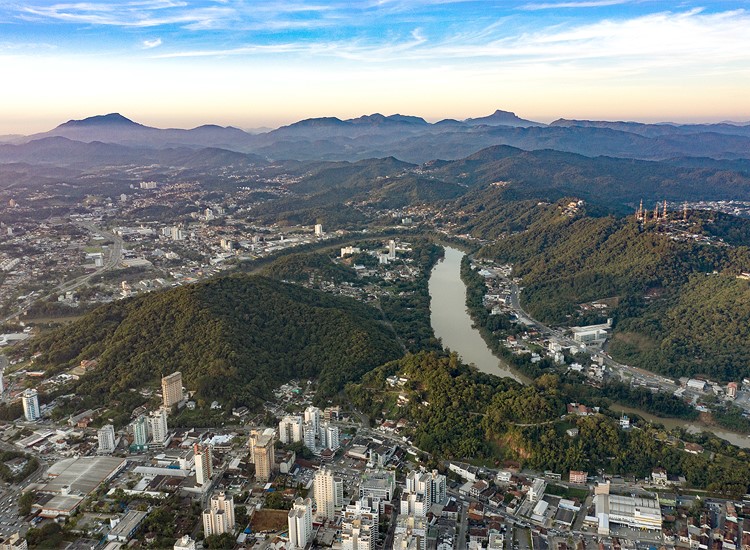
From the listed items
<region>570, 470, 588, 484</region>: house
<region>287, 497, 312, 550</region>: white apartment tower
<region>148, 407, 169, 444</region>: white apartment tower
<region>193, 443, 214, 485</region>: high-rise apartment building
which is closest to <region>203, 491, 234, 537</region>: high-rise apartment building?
<region>287, 497, 312, 550</region>: white apartment tower

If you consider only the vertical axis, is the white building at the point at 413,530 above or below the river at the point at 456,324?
above

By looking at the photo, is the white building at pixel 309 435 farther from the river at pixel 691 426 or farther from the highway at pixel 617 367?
the highway at pixel 617 367

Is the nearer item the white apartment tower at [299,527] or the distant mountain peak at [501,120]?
the white apartment tower at [299,527]

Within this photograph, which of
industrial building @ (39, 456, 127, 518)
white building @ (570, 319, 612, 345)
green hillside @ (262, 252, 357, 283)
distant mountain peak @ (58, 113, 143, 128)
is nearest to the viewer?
industrial building @ (39, 456, 127, 518)

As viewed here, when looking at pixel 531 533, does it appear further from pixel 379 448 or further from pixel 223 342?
pixel 223 342

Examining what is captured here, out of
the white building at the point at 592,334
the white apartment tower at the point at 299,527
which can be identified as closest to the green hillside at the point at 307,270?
the white building at the point at 592,334

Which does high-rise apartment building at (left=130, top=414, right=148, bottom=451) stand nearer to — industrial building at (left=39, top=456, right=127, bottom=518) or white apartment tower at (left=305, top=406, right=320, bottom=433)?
industrial building at (left=39, top=456, right=127, bottom=518)

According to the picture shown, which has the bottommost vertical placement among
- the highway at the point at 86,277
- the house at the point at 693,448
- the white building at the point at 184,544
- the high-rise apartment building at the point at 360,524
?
the house at the point at 693,448
